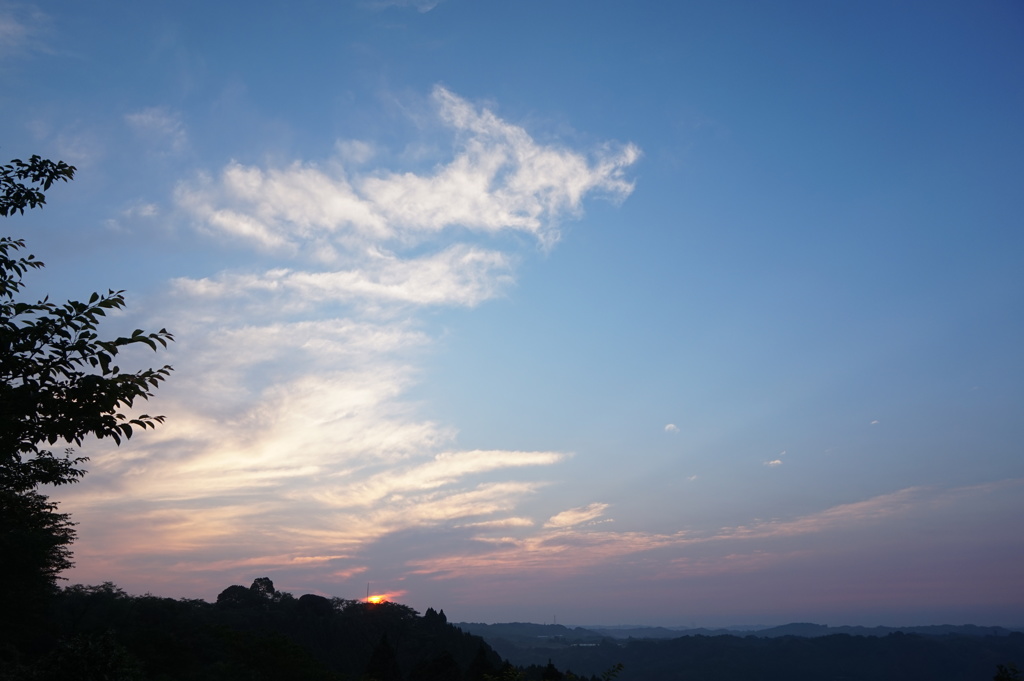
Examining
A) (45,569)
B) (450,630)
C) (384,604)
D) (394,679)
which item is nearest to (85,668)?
(45,569)

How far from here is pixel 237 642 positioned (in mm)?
51125

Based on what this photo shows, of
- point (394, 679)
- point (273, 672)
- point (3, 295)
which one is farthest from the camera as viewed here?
point (394, 679)

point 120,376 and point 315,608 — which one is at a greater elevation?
point 120,376

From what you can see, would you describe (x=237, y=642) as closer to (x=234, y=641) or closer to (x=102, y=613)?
(x=234, y=641)

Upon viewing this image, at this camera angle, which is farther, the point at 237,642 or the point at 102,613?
the point at 102,613

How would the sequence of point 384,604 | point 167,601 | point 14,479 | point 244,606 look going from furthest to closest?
point 384,604 → point 244,606 → point 167,601 → point 14,479

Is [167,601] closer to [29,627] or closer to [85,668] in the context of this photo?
[29,627]

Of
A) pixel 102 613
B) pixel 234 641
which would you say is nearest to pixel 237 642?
pixel 234 641

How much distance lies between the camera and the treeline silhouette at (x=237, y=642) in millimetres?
16203

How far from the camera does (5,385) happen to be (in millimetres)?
7137

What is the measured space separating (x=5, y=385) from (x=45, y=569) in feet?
146

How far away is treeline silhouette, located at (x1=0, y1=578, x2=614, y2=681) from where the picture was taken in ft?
53.2

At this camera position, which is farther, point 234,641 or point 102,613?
point 102,613

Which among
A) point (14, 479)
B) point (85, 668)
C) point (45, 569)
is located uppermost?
point (14, 479)
